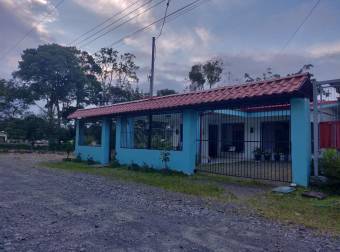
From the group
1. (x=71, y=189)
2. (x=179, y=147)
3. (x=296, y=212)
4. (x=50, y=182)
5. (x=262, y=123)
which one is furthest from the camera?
(x=262, y=123)

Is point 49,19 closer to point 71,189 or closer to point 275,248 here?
point 71,189

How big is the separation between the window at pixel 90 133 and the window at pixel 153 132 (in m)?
3.83

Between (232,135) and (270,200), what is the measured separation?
1216 centimetres

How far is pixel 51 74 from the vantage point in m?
34.7

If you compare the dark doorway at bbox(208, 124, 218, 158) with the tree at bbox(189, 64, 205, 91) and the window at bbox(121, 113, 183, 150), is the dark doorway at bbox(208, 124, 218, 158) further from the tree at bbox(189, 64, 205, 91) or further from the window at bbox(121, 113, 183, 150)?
the tree at bbox(189, 64, 205, 91)

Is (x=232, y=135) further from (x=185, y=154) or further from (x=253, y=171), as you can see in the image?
(x=185, y=154)

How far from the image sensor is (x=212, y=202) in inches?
282

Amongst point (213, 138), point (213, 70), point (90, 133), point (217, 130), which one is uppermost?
point (213, 70)

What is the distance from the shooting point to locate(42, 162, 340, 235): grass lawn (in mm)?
5625

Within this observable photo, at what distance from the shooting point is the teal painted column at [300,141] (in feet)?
28.5

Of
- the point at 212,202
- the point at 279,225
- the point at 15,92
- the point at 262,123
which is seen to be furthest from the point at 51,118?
the point at 279,225

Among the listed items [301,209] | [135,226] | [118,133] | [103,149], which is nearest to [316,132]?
[301,209]

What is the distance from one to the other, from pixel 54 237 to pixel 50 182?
6032mm

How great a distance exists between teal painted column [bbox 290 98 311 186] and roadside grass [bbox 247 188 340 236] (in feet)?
2.38
